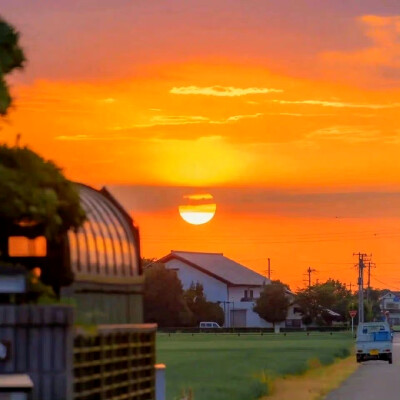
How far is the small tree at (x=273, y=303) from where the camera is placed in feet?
461

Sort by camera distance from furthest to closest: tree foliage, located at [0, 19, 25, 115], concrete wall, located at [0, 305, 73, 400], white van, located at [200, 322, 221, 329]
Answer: white van, located at [200, 322, 221, 329]
tree foliage, located at [0, 19, 25, 115]
concrete wall, located at [0, 305, 73, 400]

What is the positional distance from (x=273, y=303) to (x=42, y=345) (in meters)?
131

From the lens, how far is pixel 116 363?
13.2m

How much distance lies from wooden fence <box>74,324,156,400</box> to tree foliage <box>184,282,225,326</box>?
106 meters

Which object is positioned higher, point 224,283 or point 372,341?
point 224,283

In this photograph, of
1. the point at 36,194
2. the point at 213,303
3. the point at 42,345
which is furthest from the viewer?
the point at 213,303

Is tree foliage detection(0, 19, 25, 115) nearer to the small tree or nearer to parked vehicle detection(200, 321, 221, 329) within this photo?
parked vehicle detection(200, 321, 221, 329)

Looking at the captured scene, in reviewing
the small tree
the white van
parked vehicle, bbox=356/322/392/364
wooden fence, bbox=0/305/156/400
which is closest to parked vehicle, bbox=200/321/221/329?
the white van

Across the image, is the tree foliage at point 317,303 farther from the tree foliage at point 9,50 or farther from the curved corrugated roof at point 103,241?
the tree foliage at point 9,50

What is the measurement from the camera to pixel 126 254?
1463 centimetres

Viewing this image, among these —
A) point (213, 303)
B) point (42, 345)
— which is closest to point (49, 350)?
point (42, 345)

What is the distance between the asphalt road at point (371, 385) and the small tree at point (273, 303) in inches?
3418

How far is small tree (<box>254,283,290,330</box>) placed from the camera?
5531 inches

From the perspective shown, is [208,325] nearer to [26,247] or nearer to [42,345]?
[26,247]
